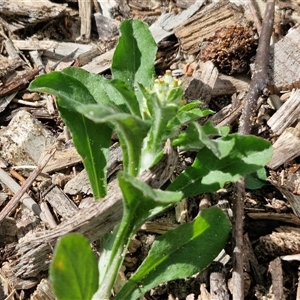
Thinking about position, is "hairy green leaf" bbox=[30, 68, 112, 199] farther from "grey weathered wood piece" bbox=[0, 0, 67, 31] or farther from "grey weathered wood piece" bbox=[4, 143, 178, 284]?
"grey weathered wood piece" bbox=[0, 0, 67, 31]

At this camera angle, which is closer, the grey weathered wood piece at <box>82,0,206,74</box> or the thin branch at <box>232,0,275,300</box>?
the thin branch at <box>232,0,275,300</box>

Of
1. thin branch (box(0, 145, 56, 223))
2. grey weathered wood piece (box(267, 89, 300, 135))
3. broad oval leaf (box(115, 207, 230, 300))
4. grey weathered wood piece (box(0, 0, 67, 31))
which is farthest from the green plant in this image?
grey weathered wood piece (box(0, 0, 67, 31))

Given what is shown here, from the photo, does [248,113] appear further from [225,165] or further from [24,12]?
[24,12]

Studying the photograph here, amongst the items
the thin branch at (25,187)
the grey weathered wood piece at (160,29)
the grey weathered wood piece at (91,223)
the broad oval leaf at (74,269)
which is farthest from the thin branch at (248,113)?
the thin branch at (25,187)

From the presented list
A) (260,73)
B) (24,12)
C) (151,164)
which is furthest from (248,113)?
(24,12)

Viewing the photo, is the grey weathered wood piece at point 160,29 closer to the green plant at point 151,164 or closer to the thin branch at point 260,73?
the thin branch at point 260,73

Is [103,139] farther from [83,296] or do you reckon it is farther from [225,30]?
[225,30]

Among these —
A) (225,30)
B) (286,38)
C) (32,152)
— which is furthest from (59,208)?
(286,38)
